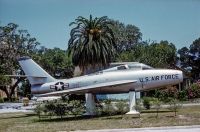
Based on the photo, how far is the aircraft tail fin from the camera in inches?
1138

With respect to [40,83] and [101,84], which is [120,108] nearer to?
[101,84]

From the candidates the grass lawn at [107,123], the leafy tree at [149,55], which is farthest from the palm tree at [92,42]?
the leafy tree at [149,55]

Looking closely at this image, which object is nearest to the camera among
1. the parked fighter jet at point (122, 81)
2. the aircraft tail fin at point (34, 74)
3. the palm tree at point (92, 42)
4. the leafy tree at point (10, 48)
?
A: the parked fighter jet at point (122, 81)

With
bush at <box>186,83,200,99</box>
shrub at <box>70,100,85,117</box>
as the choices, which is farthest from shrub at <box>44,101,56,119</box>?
bush at <box>186,83,200,99</box>

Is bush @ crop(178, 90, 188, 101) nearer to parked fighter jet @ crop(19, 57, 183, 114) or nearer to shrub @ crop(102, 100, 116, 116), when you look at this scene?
parked fighter jet @ crop(19, 57, 183, 114)

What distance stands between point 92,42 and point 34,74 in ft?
40.7

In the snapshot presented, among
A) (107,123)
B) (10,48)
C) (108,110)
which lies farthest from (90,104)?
(10,48)

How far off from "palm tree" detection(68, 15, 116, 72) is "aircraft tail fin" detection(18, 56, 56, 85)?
11814mm

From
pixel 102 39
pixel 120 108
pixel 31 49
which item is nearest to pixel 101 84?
pixel 120 108

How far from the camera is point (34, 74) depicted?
29203 mm

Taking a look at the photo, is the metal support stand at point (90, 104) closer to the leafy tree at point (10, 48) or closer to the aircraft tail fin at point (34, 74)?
the aircraft tail fin at point (34, 74)

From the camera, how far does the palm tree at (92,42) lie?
40906mm

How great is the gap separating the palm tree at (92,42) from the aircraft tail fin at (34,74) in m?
11.8

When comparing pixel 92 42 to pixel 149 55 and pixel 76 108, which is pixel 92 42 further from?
pixel 149 55
